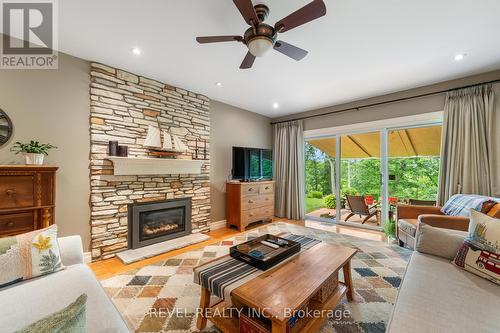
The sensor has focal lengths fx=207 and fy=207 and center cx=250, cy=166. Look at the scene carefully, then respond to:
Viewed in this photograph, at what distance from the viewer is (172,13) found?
1860mm

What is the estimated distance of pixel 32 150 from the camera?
6.89 ft

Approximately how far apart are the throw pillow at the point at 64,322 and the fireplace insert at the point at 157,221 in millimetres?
2644

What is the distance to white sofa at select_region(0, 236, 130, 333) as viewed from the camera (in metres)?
0.99

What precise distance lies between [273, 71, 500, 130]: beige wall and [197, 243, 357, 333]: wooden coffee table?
3.03 meters

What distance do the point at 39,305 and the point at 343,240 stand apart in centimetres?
354

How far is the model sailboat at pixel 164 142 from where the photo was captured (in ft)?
9.93

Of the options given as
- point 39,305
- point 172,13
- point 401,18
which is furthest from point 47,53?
point 401,18

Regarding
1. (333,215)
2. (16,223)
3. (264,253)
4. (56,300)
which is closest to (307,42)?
(264,253)

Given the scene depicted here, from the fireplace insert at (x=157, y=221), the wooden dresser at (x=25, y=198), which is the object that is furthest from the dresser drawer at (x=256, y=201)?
the wooden dresser at (x=25, y=198)

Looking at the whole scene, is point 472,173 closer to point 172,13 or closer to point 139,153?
point 172,13

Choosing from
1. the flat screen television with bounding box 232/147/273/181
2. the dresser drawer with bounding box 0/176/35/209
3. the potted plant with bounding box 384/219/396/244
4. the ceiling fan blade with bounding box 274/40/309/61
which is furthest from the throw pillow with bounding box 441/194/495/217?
the dresser drawer with bounding box 0/176/35/209

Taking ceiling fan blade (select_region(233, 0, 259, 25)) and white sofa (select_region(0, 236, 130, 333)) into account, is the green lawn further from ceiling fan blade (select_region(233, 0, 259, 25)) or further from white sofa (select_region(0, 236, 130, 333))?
white sofa (select_region(0, 236, 130, 333))

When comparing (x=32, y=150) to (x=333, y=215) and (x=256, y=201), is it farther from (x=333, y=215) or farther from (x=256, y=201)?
(x=333, y=215)

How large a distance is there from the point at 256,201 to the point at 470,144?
3.45m
